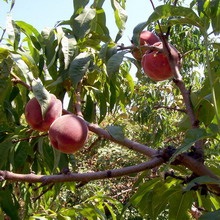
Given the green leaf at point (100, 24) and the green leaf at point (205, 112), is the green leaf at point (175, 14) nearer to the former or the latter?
the green leaf at point (205, 112)

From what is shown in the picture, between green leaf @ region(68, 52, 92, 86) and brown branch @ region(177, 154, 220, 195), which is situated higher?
green leaf @ region(68, 52, 92, 86)

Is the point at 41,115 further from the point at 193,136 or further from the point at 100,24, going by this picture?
the point at 193,136

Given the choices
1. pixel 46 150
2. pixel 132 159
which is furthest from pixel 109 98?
pixel 132 159

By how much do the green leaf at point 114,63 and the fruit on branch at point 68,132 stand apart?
223mm

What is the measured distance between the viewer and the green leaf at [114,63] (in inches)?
43.4

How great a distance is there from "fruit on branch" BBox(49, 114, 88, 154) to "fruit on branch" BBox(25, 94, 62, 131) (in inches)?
1.2

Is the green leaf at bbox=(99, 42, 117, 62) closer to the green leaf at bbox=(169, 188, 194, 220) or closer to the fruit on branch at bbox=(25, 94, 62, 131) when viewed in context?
the fruit on branch at bbox=(25, 94, 62, 131)

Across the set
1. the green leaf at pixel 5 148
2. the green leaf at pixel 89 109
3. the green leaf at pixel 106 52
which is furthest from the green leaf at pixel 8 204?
the green leaf at pixel 106 52

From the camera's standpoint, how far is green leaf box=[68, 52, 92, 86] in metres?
1.23

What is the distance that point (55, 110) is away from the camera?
4.30 feet

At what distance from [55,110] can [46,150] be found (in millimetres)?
346

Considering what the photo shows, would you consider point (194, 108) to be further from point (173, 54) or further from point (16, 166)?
point (16, 166)

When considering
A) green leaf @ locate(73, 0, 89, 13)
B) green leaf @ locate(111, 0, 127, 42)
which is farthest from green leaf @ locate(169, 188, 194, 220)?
green leaf @ locate(73, 0, 89, 13)

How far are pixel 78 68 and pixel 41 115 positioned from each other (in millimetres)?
193
